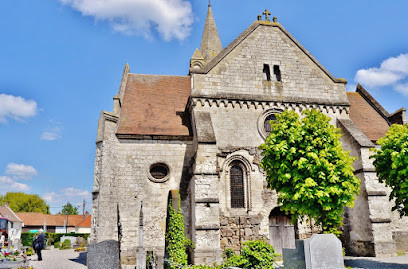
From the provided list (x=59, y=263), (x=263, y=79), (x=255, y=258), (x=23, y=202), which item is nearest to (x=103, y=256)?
(x=255, y=258)

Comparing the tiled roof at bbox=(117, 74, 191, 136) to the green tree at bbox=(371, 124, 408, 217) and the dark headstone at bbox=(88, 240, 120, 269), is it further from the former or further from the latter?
the green tree at bbox=(371, 124, 408, 217)

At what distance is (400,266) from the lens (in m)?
12.5

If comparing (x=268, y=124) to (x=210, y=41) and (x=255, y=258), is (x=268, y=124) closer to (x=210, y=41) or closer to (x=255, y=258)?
(x=255, y=258)

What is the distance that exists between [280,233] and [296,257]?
759 cm

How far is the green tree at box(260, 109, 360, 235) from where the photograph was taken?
12219mm

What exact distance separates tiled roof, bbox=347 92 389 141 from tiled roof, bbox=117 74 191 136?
10410 mm

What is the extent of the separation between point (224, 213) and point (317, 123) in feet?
19.6

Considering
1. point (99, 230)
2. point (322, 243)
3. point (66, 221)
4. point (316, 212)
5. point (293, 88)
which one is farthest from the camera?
point (66, 221)

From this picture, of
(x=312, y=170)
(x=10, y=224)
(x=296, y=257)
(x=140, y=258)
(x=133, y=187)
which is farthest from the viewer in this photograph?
(x=10, y=224)

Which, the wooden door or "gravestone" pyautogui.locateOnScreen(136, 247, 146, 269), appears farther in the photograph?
the wooden door

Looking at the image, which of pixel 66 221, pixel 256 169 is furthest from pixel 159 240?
pixel 66 221

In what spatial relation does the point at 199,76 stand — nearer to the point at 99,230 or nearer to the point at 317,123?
the point at 317,123

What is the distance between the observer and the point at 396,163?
12.2 meters

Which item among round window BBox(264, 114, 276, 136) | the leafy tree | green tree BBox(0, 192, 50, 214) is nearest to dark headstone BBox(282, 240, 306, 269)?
the leafy tree
